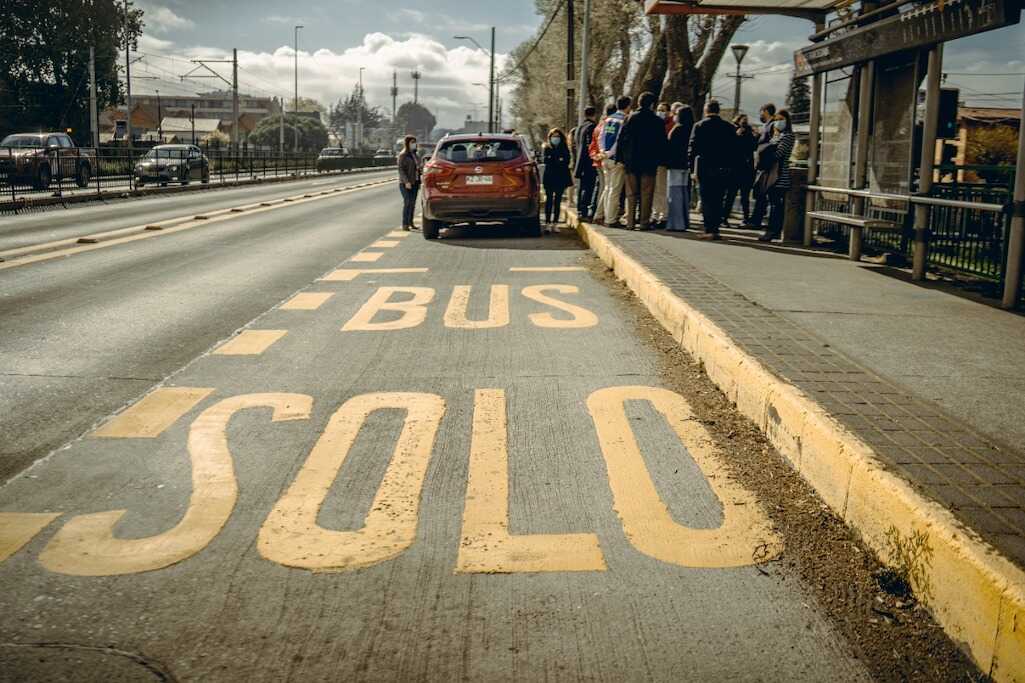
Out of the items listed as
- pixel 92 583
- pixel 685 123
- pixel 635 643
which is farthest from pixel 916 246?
pixel 92 583

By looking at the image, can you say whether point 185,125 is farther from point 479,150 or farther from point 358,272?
point 358,272

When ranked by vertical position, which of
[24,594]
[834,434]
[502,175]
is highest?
[502,175]

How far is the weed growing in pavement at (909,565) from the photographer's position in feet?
10.5

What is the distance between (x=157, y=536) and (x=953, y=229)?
28.3 ft

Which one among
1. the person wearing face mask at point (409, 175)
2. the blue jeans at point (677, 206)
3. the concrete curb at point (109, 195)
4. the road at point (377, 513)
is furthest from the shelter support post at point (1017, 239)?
the concrete curb at point (109, 195)

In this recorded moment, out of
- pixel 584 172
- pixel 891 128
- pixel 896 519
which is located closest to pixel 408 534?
pixel 896 519

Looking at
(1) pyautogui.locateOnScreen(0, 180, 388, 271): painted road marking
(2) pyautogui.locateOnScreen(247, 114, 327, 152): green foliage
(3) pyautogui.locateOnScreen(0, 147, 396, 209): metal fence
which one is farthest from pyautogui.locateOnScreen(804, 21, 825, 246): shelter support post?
(2) pyautogui.locateOnScreen(247, 114, 327, 152): green foliage

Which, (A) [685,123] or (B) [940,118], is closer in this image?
(B) [940,118]

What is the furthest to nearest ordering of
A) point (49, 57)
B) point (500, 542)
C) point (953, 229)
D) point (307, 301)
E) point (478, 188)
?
point (49, 57), point (478, 188), point (953, 229), point (307, 301), point (500, 542)

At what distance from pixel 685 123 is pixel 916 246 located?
4843mm

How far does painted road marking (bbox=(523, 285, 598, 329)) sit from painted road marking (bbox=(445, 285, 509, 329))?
0.83 feet

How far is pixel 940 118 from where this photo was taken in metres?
10.3

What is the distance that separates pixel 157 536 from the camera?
3.72 m

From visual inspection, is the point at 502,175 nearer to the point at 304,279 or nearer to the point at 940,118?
the point at 304,279
